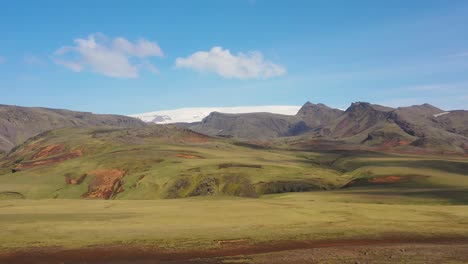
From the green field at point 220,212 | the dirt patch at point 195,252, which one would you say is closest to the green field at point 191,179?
the green field at point 220,212

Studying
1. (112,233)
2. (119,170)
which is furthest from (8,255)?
(119,170)

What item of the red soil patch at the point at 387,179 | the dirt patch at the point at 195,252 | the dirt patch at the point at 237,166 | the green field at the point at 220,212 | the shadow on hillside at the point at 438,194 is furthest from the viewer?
the dirt patch at the point at 237,166

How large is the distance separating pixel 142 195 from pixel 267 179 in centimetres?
3937

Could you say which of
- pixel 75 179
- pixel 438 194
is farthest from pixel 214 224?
pixel 75 179

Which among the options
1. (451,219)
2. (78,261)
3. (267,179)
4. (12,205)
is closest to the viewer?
(78,261)

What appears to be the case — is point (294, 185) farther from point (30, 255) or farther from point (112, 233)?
point (30, 255)

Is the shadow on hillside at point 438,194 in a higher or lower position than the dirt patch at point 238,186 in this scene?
higher

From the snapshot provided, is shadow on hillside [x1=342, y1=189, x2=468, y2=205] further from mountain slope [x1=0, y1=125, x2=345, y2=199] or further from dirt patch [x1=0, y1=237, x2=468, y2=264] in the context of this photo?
dirt patch [x1=0, y1=237, x2=468, y2=264]

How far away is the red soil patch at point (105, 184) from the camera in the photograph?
150 meters

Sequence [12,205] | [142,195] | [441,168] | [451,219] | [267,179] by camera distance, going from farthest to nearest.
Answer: [441,168], [267,179], [142,195], [12,205], [451,219]

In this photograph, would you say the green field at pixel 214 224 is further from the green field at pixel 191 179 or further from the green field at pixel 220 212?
the green field at pixel 191 179

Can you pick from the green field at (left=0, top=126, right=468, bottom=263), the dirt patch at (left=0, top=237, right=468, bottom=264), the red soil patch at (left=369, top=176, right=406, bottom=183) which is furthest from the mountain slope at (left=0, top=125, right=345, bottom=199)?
the dirt patch at (left=0, top=237, right=468, bottom=264)

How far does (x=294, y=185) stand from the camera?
5600 inches

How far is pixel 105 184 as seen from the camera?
15800 cm
